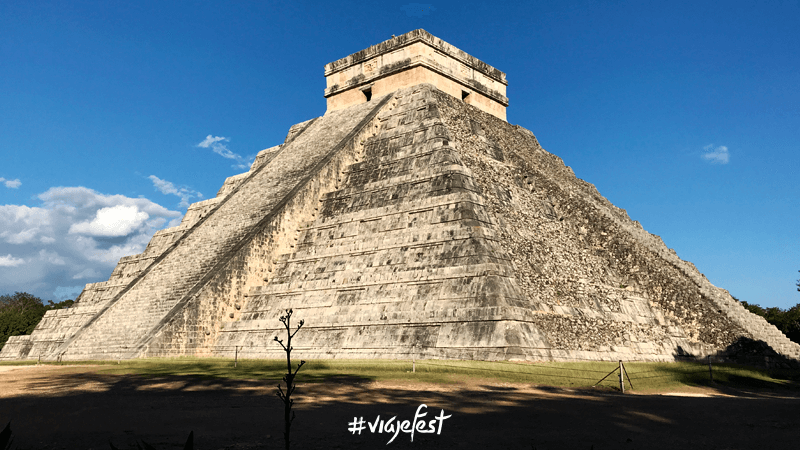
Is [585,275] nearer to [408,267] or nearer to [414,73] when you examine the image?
[408,267]

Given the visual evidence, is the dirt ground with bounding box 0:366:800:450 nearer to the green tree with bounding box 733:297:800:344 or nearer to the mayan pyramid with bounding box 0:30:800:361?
the mayan pyramid with bounding box 0:30:800:361

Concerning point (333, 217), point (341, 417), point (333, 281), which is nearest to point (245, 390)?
point (341, 417)

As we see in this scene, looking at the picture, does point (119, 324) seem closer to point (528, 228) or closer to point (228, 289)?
point (228, 289)

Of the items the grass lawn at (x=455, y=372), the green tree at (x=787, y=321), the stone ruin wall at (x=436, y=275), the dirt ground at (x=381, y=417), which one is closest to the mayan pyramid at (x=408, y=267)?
the stone ruin wall at (x=436, y=275)

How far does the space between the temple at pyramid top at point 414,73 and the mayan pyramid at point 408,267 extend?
9 cm

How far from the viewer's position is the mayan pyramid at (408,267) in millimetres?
14523

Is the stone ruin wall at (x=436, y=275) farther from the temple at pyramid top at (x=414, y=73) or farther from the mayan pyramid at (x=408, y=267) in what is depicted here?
the temple at pyramid top at (x=414, y=73)

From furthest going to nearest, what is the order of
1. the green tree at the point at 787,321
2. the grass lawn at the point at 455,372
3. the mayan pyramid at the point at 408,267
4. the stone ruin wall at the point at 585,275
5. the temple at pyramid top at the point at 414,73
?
the green tree at the point at 787,321 → the temple at pyramid top at the point at 414,73 → the stone ruin wall at the point at 585,275 → the mayan pyramid at the point at 408,267 → the grass lawn at the point at 455,372

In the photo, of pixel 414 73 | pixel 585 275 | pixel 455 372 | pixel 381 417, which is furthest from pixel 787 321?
pixel 381 417

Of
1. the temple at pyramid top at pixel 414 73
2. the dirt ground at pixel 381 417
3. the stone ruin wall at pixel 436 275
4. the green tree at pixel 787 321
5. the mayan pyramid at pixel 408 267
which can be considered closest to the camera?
the dirt ground at pixel 381 417

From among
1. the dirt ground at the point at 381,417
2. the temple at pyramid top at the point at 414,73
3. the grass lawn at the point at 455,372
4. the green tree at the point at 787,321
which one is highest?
the temple at pyramid top at the point at 414,73

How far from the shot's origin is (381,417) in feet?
24.6

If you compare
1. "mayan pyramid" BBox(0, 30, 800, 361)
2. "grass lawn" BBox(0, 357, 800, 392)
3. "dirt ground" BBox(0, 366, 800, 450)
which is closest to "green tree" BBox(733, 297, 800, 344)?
"mayan pyramid" BBox(0, 30, 800, 361)

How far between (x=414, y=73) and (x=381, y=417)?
1745 cm
